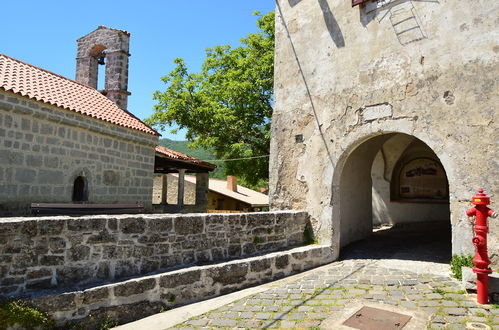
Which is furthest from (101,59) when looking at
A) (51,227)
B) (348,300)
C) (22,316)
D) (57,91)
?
(348,300)

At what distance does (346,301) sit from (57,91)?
9104mm

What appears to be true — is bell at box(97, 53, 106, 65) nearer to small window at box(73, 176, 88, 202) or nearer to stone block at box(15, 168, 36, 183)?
small window at box(73, 176, 88, 202)

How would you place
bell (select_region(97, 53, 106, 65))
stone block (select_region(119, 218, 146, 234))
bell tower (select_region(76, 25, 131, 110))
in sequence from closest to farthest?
stone block (select_region(119, 218, 146, 234)) < bell tower (select_region(76, 25, 131, 110)) < bell (select_region(97, 53, 106, 65))

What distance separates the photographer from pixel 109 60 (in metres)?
12.9

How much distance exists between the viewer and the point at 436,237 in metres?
8.92

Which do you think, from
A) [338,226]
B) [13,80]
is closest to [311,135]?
[338,226]

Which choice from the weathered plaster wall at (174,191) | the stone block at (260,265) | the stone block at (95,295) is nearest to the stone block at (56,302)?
the stone block at (95,295)

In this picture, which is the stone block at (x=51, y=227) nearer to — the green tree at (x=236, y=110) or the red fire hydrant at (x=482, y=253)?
the red fire hydrant at (x=482, y=253)

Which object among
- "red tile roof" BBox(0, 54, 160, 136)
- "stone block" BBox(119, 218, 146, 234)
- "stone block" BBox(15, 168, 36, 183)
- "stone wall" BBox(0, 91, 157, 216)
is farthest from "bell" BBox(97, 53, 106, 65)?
"stone block" BBox(119, 218, 146, 234)

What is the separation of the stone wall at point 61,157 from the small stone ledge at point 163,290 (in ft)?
16.6

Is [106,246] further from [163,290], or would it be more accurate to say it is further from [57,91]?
[57,91]

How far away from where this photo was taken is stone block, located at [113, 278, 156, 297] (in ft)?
12.8

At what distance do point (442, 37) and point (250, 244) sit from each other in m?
4.76

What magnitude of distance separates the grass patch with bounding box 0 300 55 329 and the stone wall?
505cm
